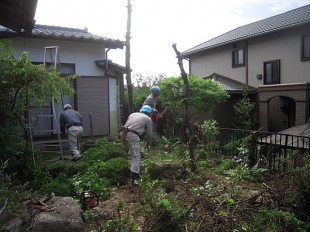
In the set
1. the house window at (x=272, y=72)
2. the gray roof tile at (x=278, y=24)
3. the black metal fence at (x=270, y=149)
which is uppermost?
the gray roof tile at (x=278, y=24)

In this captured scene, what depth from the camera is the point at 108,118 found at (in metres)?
10.9

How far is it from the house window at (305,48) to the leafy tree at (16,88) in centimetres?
1168

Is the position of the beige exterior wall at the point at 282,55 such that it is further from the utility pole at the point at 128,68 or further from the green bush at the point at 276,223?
the green bush at the point at 276,223

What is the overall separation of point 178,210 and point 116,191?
231 cm

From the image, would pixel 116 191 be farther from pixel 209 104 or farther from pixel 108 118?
pixel 209 104

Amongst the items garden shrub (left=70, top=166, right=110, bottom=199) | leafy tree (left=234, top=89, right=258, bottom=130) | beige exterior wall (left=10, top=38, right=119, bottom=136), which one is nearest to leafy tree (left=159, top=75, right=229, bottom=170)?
beige exterior wall (left=10, top=38, right=119, bottom=136)

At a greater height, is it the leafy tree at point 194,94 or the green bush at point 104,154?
the leafy tree at point 194,94

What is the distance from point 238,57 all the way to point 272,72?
8.56 feet

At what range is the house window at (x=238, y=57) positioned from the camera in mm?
17500

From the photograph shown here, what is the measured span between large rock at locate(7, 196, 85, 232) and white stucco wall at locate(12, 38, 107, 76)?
7.14m

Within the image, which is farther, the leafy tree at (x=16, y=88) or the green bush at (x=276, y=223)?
the leafy tree at (x=16, y=88)

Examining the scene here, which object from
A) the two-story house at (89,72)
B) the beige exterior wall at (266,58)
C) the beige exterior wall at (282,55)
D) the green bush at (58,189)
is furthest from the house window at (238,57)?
the green bush at (58,189)

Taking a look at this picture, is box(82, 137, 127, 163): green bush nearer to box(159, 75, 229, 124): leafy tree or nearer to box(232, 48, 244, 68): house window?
box(159, 75, 229, 124): leafy tree

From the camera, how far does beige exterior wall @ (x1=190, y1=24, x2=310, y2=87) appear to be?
14141 mm
